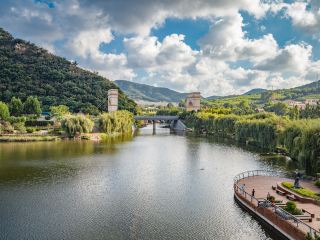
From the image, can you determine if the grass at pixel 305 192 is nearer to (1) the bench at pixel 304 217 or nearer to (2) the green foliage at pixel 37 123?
(1) the bench at pixel 304 217

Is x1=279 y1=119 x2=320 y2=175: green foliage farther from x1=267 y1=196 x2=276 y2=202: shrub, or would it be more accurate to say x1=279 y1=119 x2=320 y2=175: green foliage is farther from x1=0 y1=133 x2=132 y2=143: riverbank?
x1=0 y1=133 x2=132 y2=143: riverbank

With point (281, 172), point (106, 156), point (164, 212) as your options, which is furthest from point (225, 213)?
point (106, 156)

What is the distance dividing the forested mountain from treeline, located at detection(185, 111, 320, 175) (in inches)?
1760

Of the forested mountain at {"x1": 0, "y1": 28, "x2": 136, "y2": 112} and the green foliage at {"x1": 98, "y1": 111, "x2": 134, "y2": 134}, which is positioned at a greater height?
the forested mountain at {"x1": 0, "y1": 28, "x2": 136, "y2": 112}

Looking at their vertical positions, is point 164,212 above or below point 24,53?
below

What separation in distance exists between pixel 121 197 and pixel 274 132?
142ft

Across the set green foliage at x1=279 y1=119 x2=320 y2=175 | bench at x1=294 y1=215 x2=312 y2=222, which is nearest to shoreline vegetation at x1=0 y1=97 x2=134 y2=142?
green foliage at x1=279 y1=119 x2=320 y2=175

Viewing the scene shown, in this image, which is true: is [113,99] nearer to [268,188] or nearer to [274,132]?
[274,132]

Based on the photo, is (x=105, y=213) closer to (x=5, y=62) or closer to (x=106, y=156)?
(x=106, y=156)

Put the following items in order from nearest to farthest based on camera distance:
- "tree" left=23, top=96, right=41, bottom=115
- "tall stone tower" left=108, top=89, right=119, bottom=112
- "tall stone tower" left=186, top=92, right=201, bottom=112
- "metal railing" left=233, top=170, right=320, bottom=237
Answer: "metal railing" left=233, top=170, right=320, bottom=237, "tree" left=23, top=96, right=41, bottom=115, "tall stone tower" left=108, top=89, right=119, bottom=112, "tall stone tower" left=186, top=92, right=201, bottom=112

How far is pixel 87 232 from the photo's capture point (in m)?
25.8

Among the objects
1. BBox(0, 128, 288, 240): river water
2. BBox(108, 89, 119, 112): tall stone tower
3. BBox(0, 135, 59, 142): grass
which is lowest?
BBox(0, 128, 288, 240): river water

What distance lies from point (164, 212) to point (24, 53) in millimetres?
157946

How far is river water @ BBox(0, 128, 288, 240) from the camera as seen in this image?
2634 centimetres
